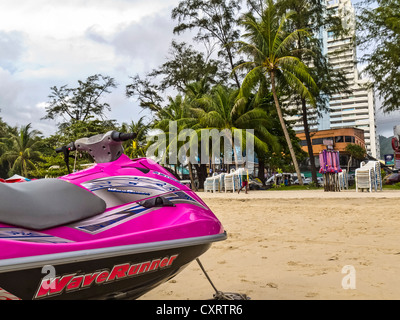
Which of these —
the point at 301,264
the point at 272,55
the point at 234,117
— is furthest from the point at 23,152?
the point at 301,264

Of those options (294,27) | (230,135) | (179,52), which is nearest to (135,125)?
(179,52)

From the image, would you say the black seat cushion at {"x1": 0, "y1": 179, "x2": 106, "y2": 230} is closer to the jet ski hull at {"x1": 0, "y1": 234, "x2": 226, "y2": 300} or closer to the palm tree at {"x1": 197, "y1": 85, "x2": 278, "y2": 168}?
the jet ski hull at {"x1": 0, "y1": 234, "x2": 226, "y2": 300}

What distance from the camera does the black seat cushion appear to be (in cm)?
154

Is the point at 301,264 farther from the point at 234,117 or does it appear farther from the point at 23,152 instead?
the point at 23,152

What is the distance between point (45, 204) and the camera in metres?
1.69

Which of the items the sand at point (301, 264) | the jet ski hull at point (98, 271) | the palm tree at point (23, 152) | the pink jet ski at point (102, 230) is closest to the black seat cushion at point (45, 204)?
the pink jet ski at point (102, 230)

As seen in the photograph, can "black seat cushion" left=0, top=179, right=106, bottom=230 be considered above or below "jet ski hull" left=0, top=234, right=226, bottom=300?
above

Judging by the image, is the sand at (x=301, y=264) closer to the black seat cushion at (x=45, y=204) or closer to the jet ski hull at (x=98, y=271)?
the jet ski hull at (x=98, y=271)

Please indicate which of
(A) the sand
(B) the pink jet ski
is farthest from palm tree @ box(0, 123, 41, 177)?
(B) the pink jet ski

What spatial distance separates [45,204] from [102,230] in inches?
11.4

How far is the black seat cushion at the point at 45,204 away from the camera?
1.54m

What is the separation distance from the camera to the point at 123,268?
1797 millimetres

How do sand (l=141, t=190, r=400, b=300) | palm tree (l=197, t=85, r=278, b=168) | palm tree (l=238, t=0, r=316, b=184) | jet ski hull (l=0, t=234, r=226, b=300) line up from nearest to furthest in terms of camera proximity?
jet ski hull (l=0, t=234, r=226, b=300), sand (l=141, t=190, r=400, b=300), palm tree (l=238, t=0, r=316, b=184), palm tree (l=197, t=85, r=278, b=168)
